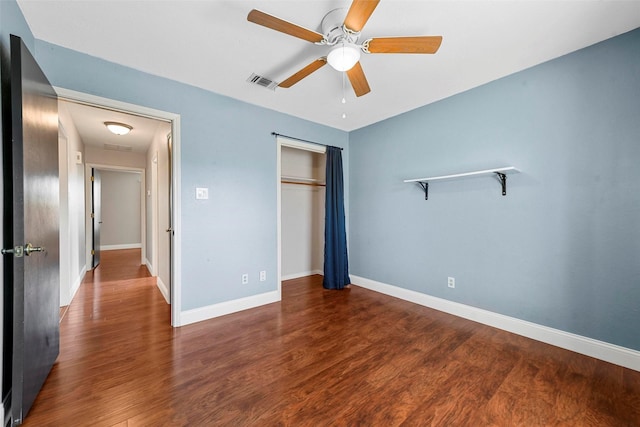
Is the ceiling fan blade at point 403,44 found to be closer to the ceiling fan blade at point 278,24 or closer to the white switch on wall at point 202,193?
the ceiling fan blade at point 278,24

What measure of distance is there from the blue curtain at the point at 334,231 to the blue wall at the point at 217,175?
2.88 feet

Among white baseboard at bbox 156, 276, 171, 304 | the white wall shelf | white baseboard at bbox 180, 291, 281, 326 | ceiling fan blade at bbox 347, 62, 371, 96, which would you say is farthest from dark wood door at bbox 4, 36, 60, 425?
the white wall shelf

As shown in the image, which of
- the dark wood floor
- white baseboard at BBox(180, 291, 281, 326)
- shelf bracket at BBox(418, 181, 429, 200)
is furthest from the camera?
shelf bracket at BBox(418, 181, 429, 200)

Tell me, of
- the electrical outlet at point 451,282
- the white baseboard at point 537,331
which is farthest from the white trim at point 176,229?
the electrical outlet at point 451,282

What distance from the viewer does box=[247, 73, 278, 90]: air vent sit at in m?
2.60

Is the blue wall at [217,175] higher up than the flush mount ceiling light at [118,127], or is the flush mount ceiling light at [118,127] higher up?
the flush mount ceiling light at [118,127]

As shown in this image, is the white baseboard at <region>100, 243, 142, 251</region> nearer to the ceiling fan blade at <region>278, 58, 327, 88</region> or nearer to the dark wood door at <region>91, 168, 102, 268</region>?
the dark wood door at <region>91, 168, 102, 268</region>

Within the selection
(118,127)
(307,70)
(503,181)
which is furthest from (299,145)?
(118,127)

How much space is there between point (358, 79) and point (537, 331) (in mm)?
2792

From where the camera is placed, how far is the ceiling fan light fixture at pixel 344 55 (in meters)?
1.78

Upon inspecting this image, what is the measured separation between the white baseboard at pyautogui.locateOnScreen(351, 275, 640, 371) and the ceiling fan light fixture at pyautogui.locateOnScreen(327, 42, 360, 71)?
2753 mm

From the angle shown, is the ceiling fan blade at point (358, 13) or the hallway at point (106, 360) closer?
the ceiling fan blade at point (358, 13)

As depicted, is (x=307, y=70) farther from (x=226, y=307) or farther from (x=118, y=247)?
(x=118, y=247)

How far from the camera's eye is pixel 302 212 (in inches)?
186
